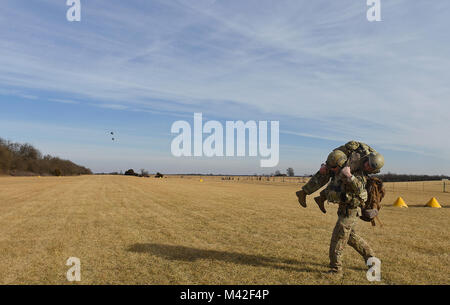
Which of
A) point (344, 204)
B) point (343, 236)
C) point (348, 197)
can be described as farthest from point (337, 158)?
point (343, 236)

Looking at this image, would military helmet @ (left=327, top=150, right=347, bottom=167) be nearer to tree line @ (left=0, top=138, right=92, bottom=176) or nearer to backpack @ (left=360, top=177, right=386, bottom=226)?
backpack @ (left=360, top=177, right=386, bottom=226)

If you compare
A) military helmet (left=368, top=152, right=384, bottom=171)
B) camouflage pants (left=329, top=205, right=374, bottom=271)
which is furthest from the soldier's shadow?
military helmet (left=368, top=152, right=384, bottom=171)

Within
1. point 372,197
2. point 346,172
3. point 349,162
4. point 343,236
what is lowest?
point 343,236

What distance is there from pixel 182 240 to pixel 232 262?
3.12 m

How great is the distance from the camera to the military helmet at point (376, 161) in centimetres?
652

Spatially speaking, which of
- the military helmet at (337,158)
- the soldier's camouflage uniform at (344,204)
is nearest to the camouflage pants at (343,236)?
the soldier's camouflage uniform at (344,204)

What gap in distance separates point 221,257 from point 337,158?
13.7 feet

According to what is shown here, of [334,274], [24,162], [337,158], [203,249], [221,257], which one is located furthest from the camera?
[24,162]

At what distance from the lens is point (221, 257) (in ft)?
28.2

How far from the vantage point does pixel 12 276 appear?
6.94 metres

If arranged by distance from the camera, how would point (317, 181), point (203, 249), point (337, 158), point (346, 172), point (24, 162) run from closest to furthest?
point (346, 172) < point (337, 158) < point (317, 181) < point (203, 249) < point (24, 162)

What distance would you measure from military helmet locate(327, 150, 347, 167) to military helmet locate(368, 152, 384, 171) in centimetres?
51

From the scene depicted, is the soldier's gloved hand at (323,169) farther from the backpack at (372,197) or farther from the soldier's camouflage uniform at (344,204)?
the backpack at (372,197)

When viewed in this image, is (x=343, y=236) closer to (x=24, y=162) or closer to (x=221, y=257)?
(x=221, y=257)
